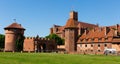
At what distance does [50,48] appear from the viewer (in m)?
93.1

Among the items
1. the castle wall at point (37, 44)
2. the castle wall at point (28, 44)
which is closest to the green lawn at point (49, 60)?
the castle wall at point (37, 44)

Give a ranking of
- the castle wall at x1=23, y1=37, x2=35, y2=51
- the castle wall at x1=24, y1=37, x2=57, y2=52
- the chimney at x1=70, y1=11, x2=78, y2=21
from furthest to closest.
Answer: the chimney at x1=70, y1=11, x2=78, y2=21, the castle wall at x1=23, y1=37, x2=35, y2=51, the castle wall at x1=24, y1=37, x2=57, y2=52

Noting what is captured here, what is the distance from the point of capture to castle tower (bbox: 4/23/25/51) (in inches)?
3482

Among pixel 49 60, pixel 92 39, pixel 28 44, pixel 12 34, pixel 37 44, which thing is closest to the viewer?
pixel 49 60

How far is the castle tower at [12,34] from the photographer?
88438 mm

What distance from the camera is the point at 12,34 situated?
292ft

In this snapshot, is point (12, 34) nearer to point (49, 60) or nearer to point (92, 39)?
point (92, 39)

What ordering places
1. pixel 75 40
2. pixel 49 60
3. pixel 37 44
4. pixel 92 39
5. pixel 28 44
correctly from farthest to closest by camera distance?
1. pixel 75 40
2. pixel 92 39
3. pixel 28 44
4. pixel 37 44
5. pixel 49 60

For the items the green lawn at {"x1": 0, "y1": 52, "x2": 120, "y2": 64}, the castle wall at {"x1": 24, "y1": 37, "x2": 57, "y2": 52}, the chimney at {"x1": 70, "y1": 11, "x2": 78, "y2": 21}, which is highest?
the chimney at {"x1": 70, "y1": 11, "x2": 78, "y2": 21}

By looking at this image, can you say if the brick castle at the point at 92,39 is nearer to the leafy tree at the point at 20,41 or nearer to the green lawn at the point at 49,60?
the leafy tree at the point at 20,41

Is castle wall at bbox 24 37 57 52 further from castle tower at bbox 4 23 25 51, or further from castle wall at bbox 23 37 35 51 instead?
castle tower at bbox 4 23 25 51

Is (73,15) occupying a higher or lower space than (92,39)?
higher

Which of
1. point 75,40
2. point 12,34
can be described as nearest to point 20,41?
point 12,34

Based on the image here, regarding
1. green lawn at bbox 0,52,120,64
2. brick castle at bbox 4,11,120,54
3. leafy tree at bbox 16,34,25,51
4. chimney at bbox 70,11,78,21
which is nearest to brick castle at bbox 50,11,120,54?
brick castle at bbox 4,11,120,54
